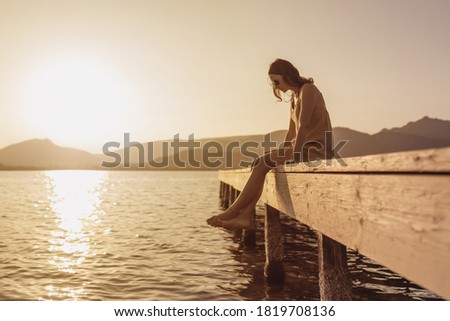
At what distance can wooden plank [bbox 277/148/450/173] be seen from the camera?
1.64m

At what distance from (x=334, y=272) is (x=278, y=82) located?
2.78 metres

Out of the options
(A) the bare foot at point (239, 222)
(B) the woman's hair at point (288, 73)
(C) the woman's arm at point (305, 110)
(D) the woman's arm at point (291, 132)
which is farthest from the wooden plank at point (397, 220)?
(D) the woman's arm at point (291, 132)

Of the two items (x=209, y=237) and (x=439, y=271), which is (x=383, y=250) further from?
(x=209, y=237)

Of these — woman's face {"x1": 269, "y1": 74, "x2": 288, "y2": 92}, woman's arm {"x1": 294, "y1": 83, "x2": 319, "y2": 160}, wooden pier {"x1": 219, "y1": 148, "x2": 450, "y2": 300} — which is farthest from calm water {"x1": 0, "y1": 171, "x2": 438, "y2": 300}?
wooden pier {"x1": 219, "y1": 148, "x2": 450, "y2": 300}

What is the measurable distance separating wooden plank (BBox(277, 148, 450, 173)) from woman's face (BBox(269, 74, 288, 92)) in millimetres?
2913

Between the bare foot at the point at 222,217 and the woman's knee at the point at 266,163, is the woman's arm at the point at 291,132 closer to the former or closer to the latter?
the woman's knee at the point at 266,163

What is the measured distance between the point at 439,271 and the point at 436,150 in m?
0.50

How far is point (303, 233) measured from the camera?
44.8 feet

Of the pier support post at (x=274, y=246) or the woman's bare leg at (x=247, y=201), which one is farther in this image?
the pier support post at (x=274, y=246)

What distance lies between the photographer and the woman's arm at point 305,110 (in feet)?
17.2

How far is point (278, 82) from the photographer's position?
5.67 metres

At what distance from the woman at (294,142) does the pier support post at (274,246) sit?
1723 millimetres

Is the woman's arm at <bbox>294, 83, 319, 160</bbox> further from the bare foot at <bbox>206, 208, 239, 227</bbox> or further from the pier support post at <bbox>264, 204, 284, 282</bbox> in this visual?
→ the pier support post at <bbox>264, 204, 284, 282</bbox>
